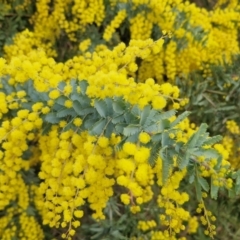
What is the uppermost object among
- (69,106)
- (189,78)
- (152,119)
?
(152,119)

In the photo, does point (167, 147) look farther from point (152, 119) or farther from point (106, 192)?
point (106, 192)

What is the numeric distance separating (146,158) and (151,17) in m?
1.78

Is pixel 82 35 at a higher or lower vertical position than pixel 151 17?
lower

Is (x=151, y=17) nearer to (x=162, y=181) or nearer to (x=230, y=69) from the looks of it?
(x=230, y=69)

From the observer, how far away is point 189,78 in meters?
3.45

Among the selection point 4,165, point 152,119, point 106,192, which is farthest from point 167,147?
point 4,165

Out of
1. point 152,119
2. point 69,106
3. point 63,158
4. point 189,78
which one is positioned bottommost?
point 189,78

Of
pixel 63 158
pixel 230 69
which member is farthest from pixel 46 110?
pixel 230 69

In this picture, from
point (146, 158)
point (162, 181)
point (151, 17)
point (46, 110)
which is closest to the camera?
point (146, 158)

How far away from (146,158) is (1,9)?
213cm

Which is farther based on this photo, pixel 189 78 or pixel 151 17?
pixel 189 78

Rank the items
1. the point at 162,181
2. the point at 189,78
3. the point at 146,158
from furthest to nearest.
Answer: the point at 189,78, the point at 162,181, the point at 146,158

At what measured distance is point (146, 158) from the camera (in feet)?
5.59

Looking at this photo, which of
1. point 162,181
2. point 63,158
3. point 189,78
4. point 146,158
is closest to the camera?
point 146,158
